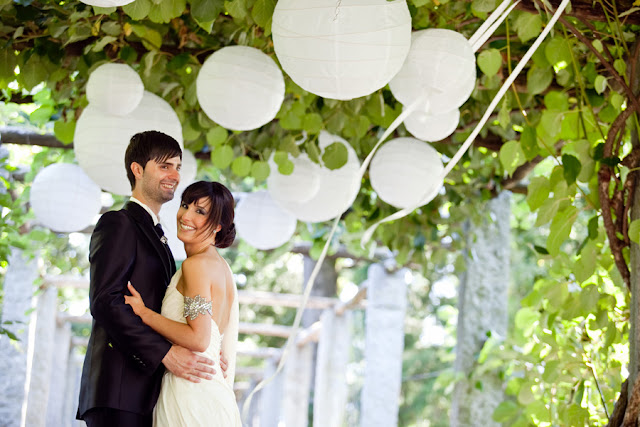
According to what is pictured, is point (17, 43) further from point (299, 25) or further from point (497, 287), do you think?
point (497, 287)

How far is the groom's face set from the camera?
1.60 metres

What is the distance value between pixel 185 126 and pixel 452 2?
1.01 metres

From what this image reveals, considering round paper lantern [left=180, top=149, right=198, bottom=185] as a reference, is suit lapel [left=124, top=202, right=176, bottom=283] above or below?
above

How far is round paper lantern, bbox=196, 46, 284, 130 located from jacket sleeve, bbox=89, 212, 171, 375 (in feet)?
1.73

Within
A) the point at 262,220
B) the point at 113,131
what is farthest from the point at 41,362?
the point at 113,131

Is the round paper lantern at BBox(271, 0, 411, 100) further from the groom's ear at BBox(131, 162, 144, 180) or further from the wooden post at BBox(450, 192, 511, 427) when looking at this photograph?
the wooden post at BBox(450, 192, 511, 427)

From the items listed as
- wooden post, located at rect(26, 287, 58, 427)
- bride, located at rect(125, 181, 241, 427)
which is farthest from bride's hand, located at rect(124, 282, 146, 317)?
wooden post, located at rect(26, 287, 58, 427)

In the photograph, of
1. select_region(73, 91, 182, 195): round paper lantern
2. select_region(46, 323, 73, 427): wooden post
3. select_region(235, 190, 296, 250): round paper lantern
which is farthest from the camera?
select_region(46, 323, 73, 427): wooden post

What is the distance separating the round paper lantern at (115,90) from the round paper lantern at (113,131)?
1.6 inches

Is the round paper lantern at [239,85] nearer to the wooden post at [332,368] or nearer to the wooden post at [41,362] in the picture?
the wooden post at [41,362]

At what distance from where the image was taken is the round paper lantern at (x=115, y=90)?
6.58 feet

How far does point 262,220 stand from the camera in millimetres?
3025

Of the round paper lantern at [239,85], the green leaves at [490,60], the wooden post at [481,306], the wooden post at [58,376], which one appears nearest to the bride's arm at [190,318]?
the round paper lantern at [239,85]

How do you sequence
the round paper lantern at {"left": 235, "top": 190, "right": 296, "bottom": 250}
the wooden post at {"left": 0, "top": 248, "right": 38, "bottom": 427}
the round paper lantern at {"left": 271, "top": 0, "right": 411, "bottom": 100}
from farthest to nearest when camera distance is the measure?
1. the wooden post at {"left": 0, "top": 248, "right": 38, "bottom": 427}
2. the round paper lantern at {"left": 235, "top": 190, "right": 296, "bottom": 250}
3. the round paper lantern at {"left": 271, "top": 0, "right": 411, "bottom": 100}
